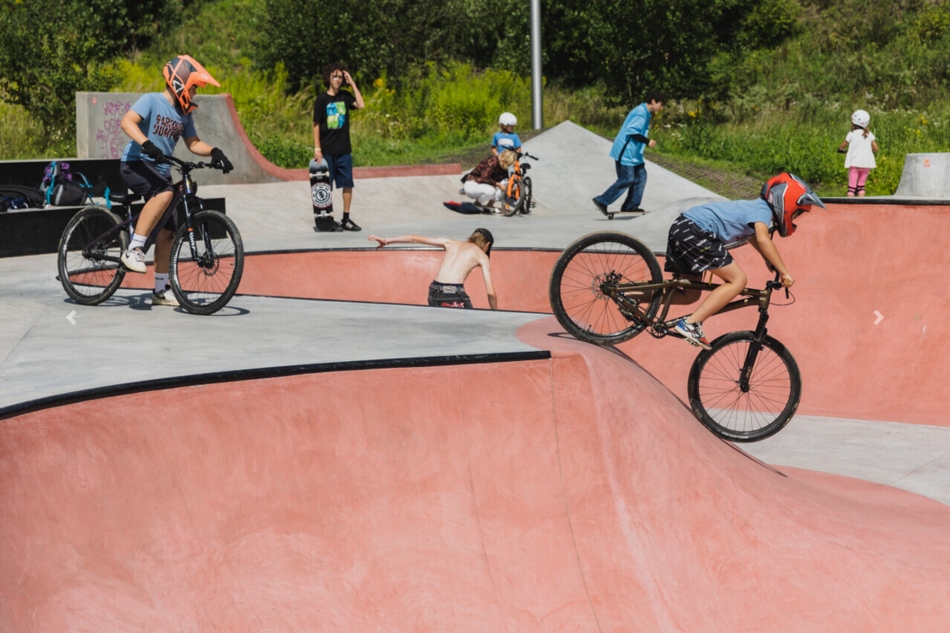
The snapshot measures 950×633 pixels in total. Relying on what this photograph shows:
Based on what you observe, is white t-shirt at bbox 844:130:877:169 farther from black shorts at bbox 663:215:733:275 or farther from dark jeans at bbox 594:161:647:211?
black shorts at bbox 663:215:733:275

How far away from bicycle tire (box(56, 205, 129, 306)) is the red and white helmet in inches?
176

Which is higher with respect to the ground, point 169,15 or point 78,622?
point 169,15

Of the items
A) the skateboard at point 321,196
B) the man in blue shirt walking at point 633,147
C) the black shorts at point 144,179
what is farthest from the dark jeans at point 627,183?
the black shorts at point 144,179

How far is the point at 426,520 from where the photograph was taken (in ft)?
13.7

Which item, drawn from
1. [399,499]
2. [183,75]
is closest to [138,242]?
[183,75]

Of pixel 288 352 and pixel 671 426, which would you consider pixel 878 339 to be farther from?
pixel 288 352

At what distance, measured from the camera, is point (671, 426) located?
480 cm

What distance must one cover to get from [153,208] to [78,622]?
3.37 metres

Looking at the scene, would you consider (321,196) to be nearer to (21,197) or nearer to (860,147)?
(21,197)

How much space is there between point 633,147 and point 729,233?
735 centimetres

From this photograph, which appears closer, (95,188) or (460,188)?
(95,188)

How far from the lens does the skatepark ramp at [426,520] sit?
141 inches

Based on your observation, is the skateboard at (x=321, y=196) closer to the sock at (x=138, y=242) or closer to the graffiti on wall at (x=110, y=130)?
the graffiti on wall at (x=110, y=130)

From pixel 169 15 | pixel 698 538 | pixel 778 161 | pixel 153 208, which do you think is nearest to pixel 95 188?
pixel 153 208
